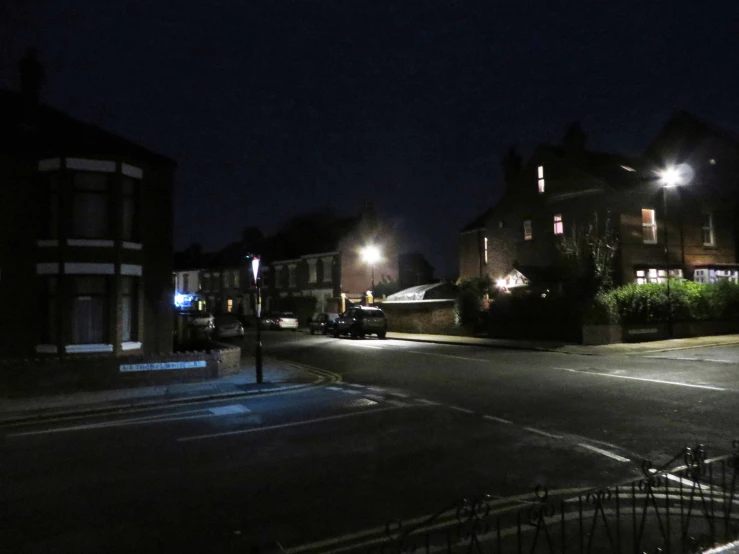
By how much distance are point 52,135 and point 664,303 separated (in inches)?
1032

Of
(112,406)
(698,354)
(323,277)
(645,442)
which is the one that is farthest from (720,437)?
(323,277)

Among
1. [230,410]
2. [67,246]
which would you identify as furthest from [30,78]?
[230,410]

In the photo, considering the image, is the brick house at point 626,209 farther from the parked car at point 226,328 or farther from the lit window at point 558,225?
the parked car at point 226,328

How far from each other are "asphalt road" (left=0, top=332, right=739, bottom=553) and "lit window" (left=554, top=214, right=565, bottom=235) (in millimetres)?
22357

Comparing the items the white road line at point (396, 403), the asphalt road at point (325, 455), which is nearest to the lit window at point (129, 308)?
the asphalt road at point (325, 455)

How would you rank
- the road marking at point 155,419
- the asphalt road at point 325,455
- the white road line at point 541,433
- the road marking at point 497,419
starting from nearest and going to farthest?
the asphalt road at point 325,455 → the white road line at point 541,433 → the road marking at point 497,419 → the road marking at point 155,419

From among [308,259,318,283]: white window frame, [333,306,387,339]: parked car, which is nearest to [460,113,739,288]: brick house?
[333,306,387,339]: parked car

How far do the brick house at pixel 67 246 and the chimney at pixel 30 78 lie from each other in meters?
1.03

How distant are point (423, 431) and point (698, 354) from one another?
620 inches

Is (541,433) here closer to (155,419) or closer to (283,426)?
(283,426)

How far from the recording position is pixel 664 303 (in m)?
29.0

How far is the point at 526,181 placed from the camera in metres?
40.4

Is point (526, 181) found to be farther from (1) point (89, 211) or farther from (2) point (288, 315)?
(1) point (89, 211)

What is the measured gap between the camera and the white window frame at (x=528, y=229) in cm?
4000
